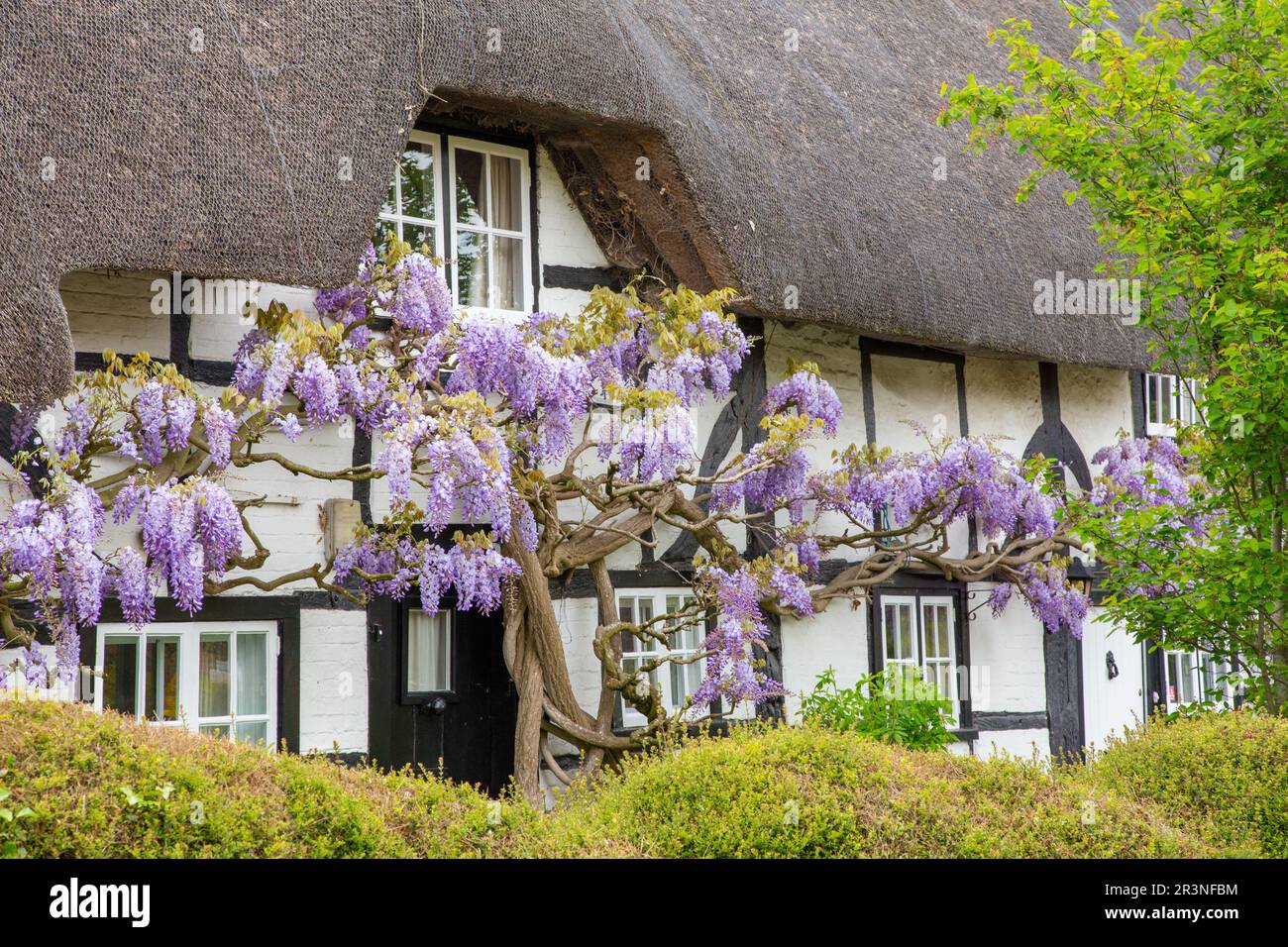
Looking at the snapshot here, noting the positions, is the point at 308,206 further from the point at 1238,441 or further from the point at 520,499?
the point at 1238,441

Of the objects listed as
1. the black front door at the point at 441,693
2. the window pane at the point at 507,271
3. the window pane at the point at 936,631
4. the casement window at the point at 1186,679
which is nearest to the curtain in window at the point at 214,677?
the black front door at the point at 441,693

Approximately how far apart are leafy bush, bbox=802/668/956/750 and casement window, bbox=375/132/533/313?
9.79ft

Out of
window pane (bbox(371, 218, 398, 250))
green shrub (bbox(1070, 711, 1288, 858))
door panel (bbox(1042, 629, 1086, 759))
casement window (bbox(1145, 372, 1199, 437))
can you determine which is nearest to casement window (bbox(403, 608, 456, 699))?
window pane (bbox(371, 218, 398, 250))

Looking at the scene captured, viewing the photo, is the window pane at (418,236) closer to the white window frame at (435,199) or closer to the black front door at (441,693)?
the white window frame at (435,199)

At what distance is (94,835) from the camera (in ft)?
13.5

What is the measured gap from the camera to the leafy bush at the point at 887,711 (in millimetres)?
8461

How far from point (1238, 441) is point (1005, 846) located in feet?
9.73

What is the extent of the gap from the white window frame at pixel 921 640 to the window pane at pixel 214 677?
4761mm

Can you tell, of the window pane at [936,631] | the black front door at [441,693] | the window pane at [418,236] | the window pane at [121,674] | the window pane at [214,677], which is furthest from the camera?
the window pane at [936,631]

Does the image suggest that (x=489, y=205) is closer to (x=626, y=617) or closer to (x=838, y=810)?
(x=626, y=617)

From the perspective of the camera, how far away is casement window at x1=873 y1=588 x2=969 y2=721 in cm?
1041

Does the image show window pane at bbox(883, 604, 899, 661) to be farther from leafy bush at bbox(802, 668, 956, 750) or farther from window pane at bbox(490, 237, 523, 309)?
window pane at bbox(490, 237, 523, 309)
